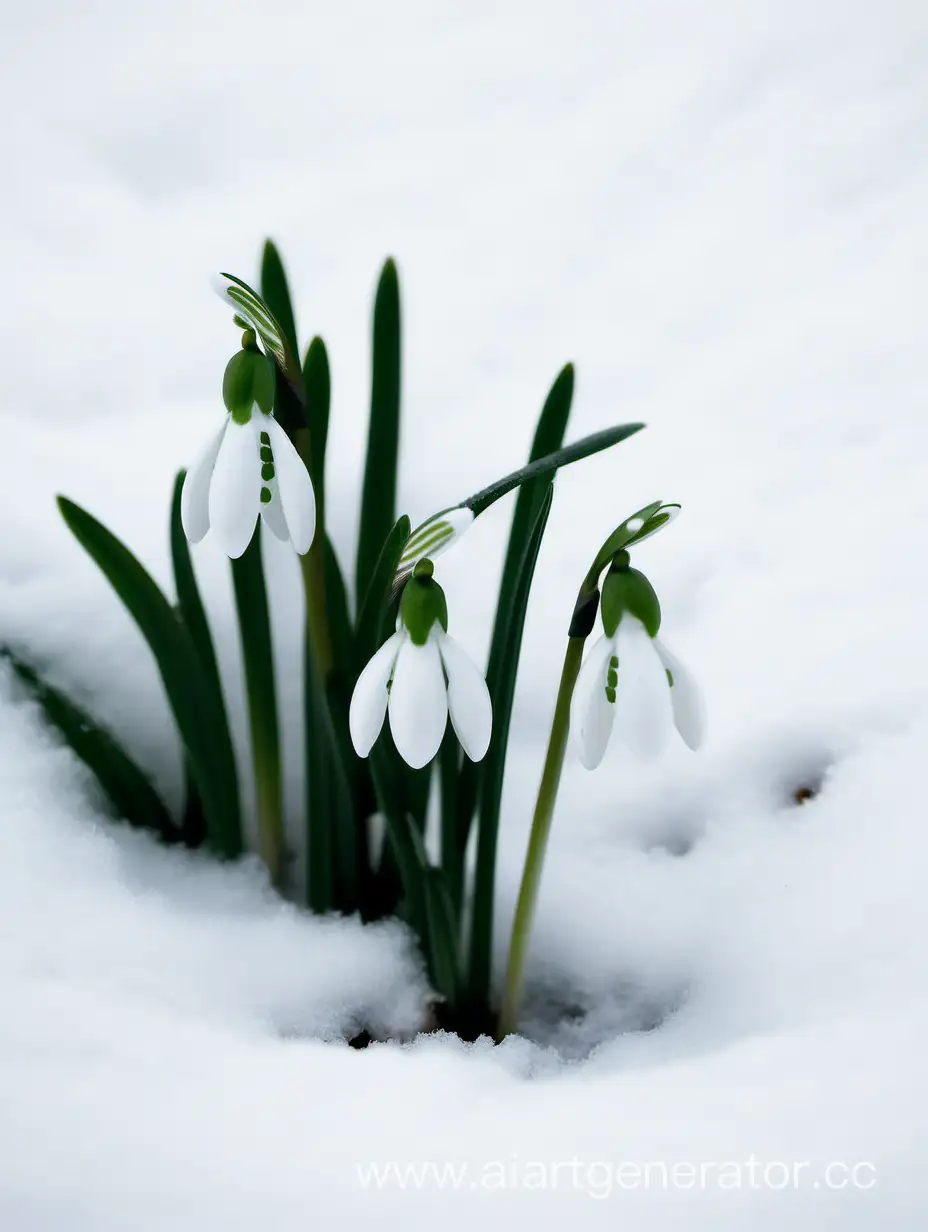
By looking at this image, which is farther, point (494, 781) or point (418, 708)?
point (494, 781)

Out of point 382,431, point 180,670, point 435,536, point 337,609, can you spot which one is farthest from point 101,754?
point 435,536

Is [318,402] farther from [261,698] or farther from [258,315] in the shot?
[261,698]

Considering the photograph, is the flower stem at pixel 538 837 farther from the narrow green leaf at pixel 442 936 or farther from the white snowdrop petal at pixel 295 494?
the white snowdrop petal at pixel 295 494

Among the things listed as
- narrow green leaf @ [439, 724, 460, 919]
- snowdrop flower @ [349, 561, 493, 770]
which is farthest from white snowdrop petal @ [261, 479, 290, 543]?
narrow green leaf @ [439, 724, 460, 919]

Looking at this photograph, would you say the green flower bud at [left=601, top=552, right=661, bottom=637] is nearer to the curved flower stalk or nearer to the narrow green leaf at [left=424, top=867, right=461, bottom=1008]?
the curved flower stalk

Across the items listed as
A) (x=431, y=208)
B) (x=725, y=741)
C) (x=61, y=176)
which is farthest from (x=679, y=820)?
(x=61, y=176)

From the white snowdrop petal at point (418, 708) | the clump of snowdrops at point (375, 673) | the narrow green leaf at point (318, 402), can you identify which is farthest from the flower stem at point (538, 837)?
the narrow green leaf at point (318, 402)

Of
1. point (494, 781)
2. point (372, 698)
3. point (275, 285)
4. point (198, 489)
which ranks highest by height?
point (275, 285)

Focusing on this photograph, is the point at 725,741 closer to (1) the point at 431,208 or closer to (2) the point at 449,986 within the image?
(2) the point at 449,986
